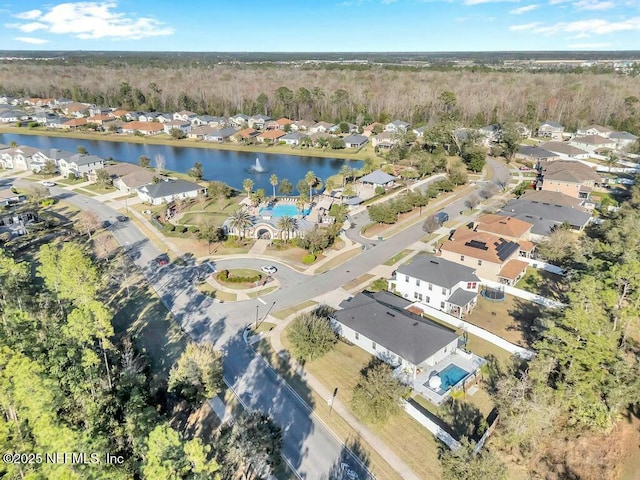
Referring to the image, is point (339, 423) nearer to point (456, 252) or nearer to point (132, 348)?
point (132, 348)

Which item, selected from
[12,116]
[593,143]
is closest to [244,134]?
[12,116]

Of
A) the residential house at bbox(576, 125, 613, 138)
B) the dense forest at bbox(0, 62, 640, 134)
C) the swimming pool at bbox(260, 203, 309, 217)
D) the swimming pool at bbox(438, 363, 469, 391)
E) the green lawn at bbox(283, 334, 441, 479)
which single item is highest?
the dense forest at bbox(0, 62, 640, 134)

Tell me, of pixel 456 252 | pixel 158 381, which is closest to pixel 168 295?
pixel 158 381

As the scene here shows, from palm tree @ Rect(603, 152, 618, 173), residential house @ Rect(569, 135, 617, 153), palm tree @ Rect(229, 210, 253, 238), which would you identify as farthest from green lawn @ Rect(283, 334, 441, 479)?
residential house @ Rect(569, 135, 617, 153)

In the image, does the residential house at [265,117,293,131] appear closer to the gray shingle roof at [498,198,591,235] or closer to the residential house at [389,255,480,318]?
the gray shingle roof at [498,198,591,235]

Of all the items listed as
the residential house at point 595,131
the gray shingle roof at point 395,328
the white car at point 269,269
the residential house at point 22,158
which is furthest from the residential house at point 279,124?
the gray shingle roof at point 395,328

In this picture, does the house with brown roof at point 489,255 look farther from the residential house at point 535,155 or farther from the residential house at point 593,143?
the residential house at point 593,143
